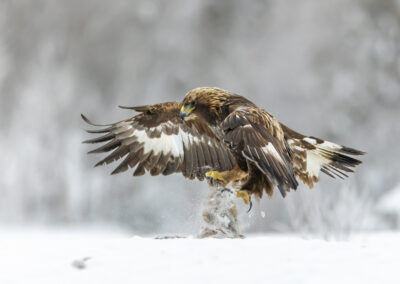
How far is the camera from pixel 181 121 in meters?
2.96

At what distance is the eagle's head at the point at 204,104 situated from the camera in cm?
274

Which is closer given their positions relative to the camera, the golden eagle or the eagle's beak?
the golden eagle

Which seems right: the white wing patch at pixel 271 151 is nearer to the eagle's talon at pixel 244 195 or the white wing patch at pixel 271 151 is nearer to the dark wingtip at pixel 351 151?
the eagle's talon at pixel 244 195

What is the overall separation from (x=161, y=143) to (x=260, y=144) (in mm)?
785

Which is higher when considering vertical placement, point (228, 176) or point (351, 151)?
point (351, 151)

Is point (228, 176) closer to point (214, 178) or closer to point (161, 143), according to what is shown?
point (214, 178)

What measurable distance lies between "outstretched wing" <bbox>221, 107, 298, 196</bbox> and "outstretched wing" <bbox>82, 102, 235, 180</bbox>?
0.33 metres

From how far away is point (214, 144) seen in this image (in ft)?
9.19

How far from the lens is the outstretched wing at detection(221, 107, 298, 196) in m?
2.28

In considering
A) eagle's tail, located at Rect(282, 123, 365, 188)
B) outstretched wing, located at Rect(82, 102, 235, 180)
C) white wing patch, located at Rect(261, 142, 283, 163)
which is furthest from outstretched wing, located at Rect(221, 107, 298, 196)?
eagle's tail, located at Rect(282, 123, 365, 188)

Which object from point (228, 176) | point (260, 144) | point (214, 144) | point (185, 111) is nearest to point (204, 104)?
point (185, 111)

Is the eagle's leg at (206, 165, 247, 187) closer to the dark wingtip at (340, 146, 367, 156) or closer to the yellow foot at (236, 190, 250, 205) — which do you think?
the yellow foot at (236, 190, 250, 205)

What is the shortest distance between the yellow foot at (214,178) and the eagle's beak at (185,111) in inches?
14.6

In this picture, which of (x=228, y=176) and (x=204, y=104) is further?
(x=204, y=104)
